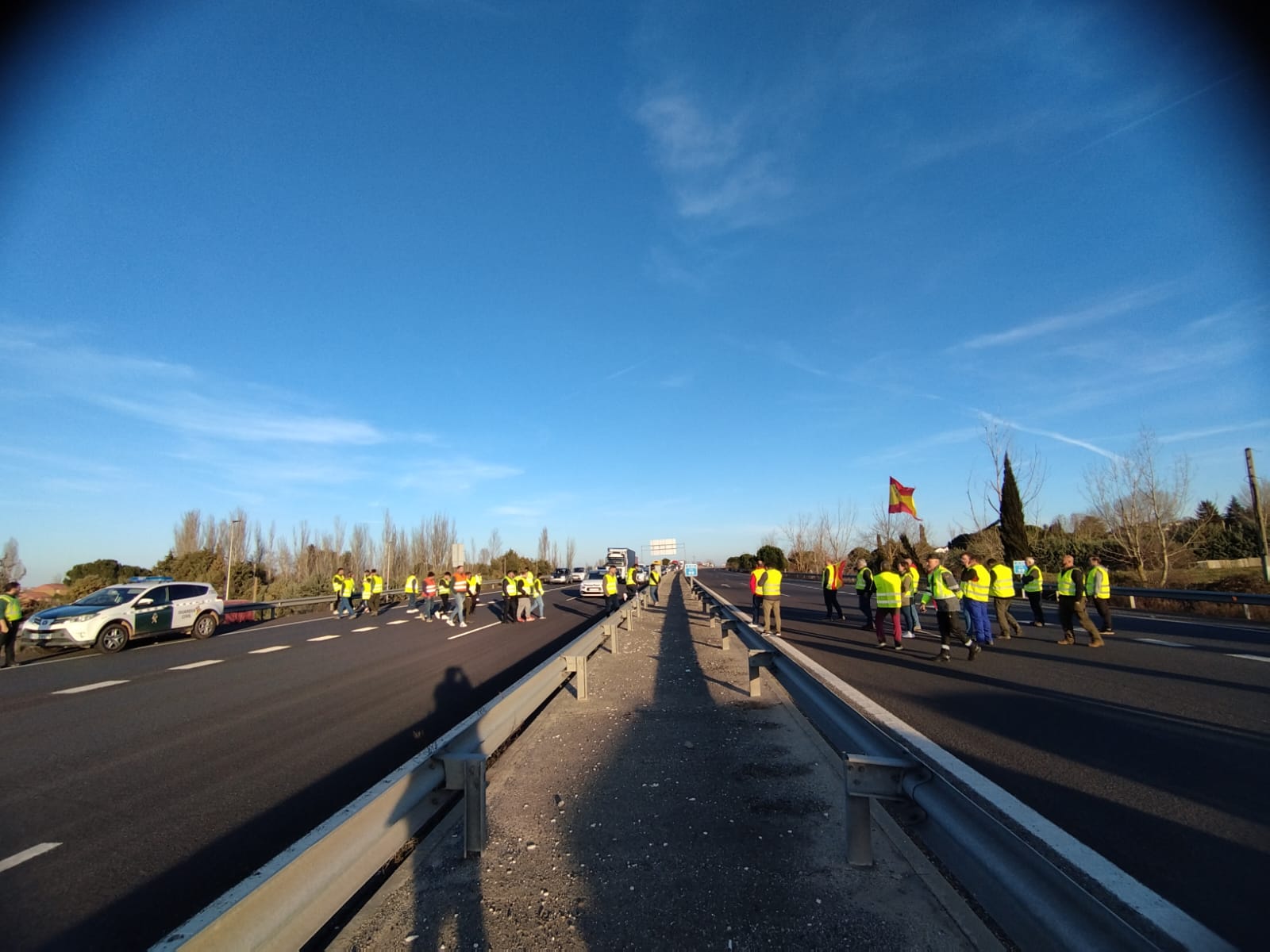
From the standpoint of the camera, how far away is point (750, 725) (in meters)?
6.84

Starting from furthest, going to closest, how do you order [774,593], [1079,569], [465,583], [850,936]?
[465,583]
[774,593]
[1079,569]
[850,936]

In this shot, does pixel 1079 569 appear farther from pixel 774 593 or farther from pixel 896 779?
pixel 896 779

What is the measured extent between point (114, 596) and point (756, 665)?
17212 mm

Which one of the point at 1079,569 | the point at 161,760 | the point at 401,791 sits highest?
the point at 1079,569

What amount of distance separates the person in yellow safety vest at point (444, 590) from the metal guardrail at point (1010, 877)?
2019 cm

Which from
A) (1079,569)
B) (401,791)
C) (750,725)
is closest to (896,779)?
(401,791)

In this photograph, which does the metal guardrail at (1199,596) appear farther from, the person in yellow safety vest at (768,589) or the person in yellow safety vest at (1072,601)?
the person in yellow safety vest at (768,589)

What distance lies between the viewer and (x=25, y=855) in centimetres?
425

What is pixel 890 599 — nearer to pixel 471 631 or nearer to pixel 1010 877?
pixel 1010 877

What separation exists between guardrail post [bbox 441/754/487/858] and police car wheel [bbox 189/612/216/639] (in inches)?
738

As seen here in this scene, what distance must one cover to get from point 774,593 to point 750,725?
7.07 m

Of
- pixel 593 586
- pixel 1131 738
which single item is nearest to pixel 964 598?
pixel 1131 738

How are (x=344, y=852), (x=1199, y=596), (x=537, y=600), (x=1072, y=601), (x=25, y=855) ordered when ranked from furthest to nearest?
(x=537, y=600) → (x=1199, y=596) → (x=1072, y=601) → (x=25, y=855) → (x=344, y=852)

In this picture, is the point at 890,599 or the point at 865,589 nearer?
the point at 890,599
